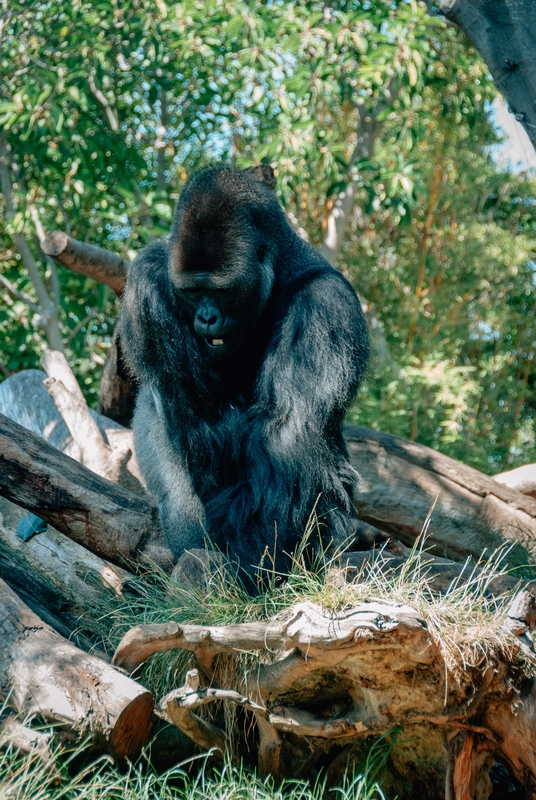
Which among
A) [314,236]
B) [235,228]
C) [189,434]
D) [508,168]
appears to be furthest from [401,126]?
[189,434]

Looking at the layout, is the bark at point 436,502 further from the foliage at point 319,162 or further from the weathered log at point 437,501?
the foliage at point 319,162

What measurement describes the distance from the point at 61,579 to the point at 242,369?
143cm

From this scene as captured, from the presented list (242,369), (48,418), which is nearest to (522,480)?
(242,369)

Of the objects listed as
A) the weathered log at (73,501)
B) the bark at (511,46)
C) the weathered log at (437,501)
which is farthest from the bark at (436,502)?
the bark at (511,46)

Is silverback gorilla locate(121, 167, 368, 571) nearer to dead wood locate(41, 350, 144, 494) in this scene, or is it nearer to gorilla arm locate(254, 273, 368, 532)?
gorilla arm locate(254, 273, 368, 532)

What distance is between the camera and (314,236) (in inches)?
391

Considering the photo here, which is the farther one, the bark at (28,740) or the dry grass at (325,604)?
the dry grass at (325,604)

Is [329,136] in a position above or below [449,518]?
above

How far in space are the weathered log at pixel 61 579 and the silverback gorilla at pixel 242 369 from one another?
0.43 m

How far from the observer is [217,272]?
3781 millimetres

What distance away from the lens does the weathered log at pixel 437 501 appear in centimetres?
548

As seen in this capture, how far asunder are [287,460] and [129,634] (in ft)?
3.81

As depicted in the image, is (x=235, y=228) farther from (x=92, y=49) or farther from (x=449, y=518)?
(x=92, y=49)

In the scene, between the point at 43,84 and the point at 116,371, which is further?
the point at 43,84
